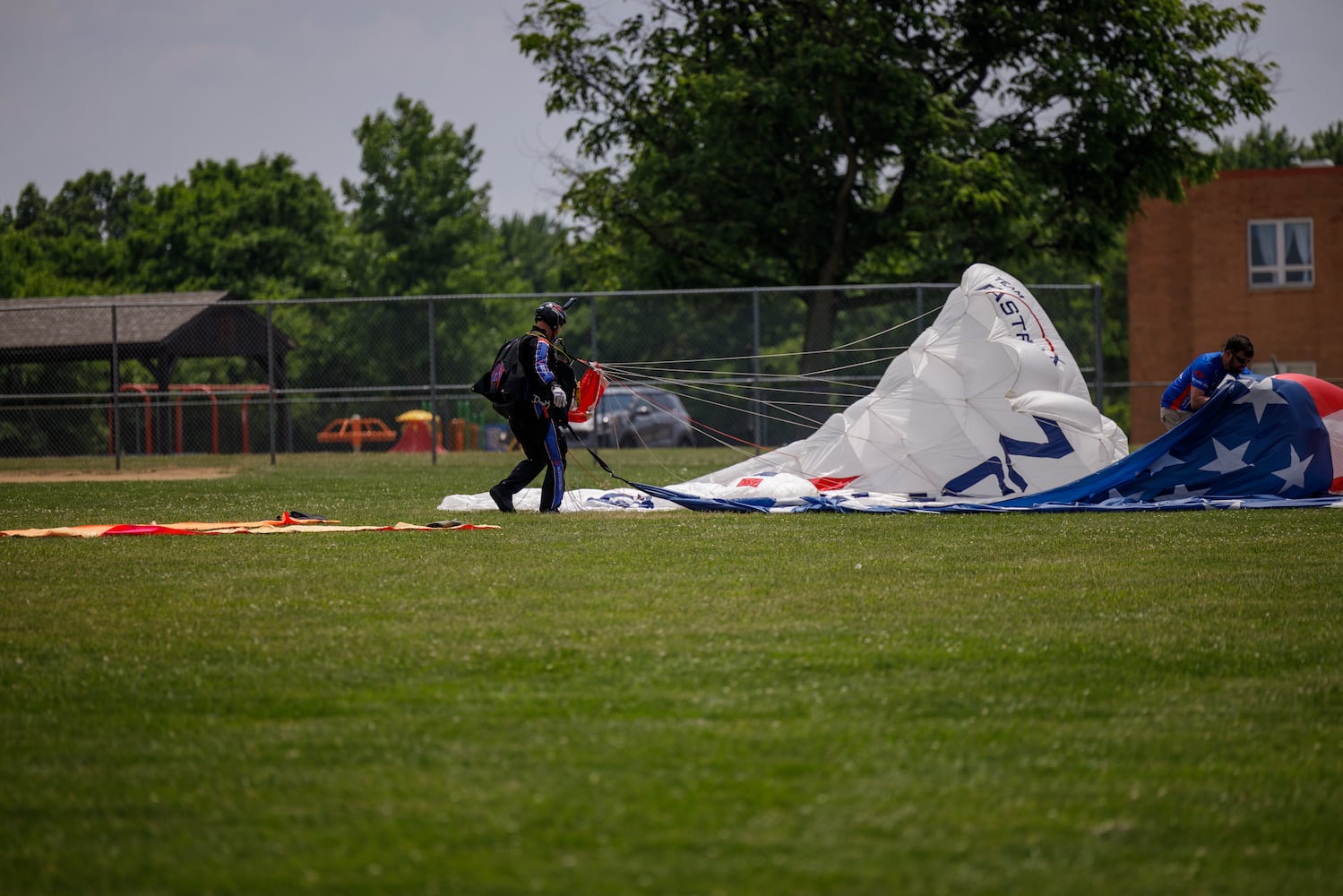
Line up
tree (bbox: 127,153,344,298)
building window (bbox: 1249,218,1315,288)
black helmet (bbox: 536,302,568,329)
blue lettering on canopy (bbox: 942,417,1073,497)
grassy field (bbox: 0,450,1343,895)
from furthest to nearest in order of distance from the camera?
tree (bbox: 127,153,344,298) < building window (bbox: 1249,218,1315,288) < blue lettering on canopy (bbox: 942,417,1073,497) < black helmet (bbox: 536,302,568,329) < grassy field (bbox: 0,450,1343,895)

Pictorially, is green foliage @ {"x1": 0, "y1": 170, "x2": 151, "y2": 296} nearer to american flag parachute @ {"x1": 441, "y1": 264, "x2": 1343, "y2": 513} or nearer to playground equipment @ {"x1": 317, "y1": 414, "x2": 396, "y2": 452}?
playground equipment @ {"x1": 317, "y1": 414, "x2": 396, "y2": 452}

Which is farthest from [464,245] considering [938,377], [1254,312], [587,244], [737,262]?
[938,377]

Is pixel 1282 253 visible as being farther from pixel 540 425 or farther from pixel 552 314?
pixel 540 425

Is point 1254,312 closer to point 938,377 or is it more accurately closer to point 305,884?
point 938,377

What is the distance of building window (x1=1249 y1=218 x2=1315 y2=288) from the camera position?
112 feet

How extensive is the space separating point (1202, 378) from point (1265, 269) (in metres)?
24.7

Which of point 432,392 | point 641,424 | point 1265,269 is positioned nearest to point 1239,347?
point 432,392

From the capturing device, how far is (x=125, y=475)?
19203 millimetres

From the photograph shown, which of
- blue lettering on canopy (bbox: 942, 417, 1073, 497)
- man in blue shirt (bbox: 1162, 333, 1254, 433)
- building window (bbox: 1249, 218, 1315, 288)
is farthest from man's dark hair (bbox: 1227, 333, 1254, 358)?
building window (bbox: 1249, 218, 1315, 288)

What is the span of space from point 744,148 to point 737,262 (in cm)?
223

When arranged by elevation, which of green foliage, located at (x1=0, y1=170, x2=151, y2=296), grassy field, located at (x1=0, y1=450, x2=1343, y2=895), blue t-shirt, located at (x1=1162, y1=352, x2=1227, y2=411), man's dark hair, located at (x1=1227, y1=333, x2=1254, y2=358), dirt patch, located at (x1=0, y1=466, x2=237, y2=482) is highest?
green foliage, located at (x1=0, y1=170, x2=151, y2=296)

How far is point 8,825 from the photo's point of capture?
11.3 ft

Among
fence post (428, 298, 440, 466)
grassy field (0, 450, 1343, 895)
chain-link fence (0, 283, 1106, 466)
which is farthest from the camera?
chain-link fence (0, 283, 1106, 466)

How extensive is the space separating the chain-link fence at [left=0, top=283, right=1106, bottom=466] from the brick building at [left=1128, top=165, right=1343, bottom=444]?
9.60 m
